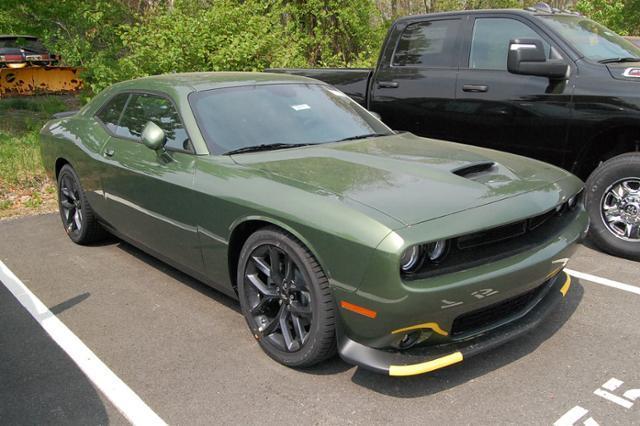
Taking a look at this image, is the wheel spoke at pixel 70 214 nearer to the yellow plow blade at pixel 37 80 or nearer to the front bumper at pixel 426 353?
the front bumper at pixel 426 353

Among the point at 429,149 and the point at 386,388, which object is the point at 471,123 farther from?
the point at 386,388

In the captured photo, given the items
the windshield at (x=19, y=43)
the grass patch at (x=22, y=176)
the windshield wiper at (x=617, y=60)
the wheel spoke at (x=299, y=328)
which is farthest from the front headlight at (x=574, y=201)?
the windshield at (x=19, y=43)

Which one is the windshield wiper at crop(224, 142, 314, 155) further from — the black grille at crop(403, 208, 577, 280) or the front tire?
the black grille at crop(403, 208, 577, 280)

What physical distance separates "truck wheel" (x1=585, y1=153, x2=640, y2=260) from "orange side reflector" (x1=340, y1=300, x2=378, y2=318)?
9.49 ft

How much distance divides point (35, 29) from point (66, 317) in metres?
8.64

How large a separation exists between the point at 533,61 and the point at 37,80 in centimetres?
1448

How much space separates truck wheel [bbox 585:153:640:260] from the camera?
4605 millimetres

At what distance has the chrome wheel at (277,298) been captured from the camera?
10.2ft

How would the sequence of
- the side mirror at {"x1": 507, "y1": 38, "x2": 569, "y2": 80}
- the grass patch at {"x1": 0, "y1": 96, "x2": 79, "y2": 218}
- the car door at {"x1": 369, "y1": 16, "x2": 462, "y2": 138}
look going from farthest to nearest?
1. the grass patch at {"x1": 0, "y1": 96, "x2": 79, "y2": 218}
2. the car door at {"x1": 369, "y1": 16, "x2": 462, "y2": 138}
3. the side mirror at {"x1": 507, "y1": 38, "x2": 569, "y2": 80}

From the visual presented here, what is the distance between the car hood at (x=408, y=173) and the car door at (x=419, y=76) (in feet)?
5.57

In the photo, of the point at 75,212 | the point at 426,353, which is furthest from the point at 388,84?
the point at 426,353

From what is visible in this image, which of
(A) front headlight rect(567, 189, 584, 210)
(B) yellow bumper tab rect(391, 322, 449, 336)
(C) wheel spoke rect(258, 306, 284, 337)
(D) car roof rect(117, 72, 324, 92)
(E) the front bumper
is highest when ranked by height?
(D) car roof rect(117, 72, 324, 92)

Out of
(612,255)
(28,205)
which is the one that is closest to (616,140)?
(612,255)

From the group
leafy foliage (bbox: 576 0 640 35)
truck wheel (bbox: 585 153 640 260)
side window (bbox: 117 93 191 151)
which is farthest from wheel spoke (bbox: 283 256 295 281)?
leafy foliage (bbox: 576 0 640 35)
